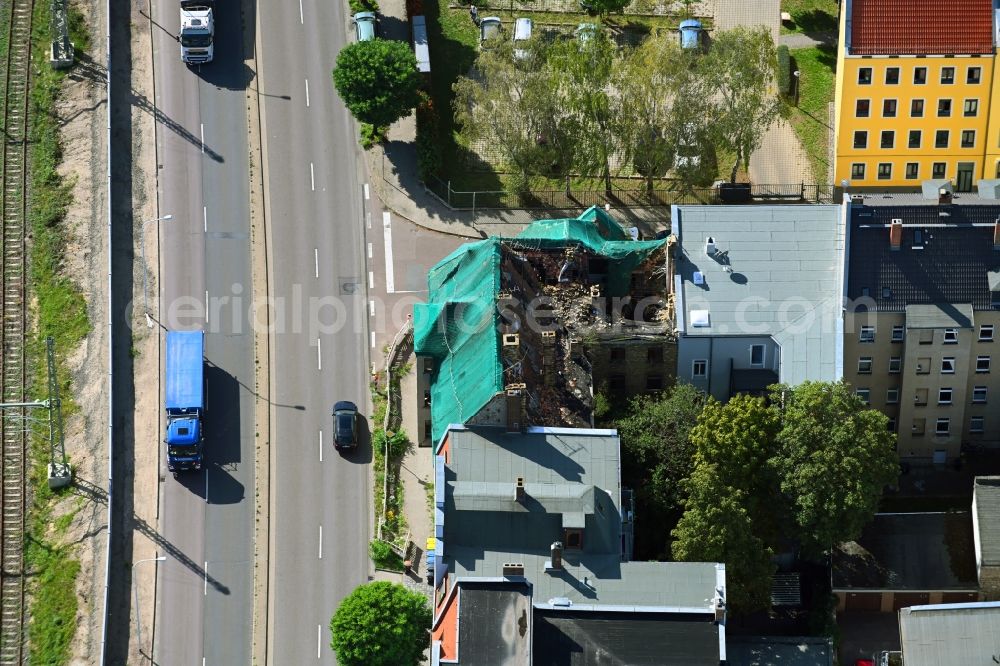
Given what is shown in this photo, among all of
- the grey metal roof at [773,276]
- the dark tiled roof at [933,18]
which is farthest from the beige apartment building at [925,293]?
the dark tiled roof at [933,18]

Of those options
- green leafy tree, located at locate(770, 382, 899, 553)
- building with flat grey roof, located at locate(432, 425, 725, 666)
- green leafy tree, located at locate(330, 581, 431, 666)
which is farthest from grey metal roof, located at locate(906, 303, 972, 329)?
green leafy tree, located at locate(330, 581, 431, 666)

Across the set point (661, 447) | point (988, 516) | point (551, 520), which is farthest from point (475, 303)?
point (988, 516)

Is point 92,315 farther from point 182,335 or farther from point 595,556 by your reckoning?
point 595,556

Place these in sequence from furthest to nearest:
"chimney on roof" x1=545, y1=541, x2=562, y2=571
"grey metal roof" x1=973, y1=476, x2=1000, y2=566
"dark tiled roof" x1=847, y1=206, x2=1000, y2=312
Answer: "dark tiled roof" x1=847, y1=206, x2=1000, y2=312
"grey metal roof" x1=973, y1=476, x2=1000, y2=566
"chimney on roof" x1=545, y1=541, x2=562, y2=571

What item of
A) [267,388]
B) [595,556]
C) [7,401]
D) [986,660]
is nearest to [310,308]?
[267,388]

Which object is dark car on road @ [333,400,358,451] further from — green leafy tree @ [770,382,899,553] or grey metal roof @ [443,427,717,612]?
green leafy tree @ [770,382,899,553]

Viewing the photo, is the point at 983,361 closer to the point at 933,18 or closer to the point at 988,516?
the point at 988,516
